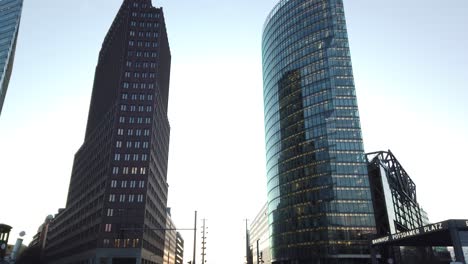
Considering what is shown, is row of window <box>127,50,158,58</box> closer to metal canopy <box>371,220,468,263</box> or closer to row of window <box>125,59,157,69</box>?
row of window <box>125,59,157,69</box>

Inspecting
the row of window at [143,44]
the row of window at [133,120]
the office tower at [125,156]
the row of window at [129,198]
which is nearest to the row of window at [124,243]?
the office tower at [125,156]

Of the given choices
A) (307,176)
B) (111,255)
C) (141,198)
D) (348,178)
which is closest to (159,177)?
(141,198)

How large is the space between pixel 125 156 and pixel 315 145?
6082 centimetres

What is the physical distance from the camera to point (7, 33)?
178 metres

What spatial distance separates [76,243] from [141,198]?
3960cm

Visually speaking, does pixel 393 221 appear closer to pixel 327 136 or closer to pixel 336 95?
pixel 327 136

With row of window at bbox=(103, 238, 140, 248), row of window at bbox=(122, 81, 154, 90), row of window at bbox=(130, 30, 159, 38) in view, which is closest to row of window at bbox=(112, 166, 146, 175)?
row of window at bbox=(103, 238, 140, 248)

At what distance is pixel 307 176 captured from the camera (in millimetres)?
124625

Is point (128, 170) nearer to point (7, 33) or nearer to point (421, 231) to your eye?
point (421, 231)

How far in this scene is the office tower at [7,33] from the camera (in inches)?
6555

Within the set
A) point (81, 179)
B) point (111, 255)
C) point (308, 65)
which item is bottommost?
point (111, 255)

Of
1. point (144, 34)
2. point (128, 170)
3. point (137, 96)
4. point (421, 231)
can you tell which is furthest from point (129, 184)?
point (421, 231)

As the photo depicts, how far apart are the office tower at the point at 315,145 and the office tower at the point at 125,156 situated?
146ft

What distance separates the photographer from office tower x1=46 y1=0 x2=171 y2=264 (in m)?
107
